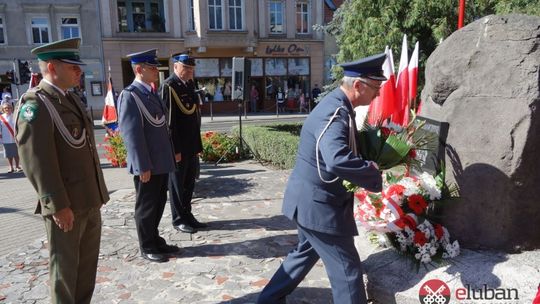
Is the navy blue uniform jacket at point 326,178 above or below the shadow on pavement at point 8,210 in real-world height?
above

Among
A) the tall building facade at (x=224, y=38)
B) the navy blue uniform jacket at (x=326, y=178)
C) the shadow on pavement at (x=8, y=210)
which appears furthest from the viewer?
the tall building facade at (x=224, y=38)

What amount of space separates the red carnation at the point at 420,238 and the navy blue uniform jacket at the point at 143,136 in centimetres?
233

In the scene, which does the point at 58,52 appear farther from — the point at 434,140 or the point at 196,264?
the point at 434,140

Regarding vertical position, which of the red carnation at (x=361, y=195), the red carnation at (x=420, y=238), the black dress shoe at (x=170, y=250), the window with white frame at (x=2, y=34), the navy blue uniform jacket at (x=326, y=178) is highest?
the window with white frame at (x=2, y=34)

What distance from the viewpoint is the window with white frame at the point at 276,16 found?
92.7 ft

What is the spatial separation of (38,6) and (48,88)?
1035 inches

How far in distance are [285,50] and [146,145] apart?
25442mm

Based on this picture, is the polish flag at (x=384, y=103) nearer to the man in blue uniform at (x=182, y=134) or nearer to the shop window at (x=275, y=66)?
the man in blue uniform at (x=182, y=134)

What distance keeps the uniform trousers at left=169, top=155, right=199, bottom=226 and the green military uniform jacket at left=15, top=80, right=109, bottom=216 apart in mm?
1806

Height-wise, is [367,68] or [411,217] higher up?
[367,68]

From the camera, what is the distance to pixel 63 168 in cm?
298

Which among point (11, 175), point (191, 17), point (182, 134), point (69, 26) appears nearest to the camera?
point (182, 134)

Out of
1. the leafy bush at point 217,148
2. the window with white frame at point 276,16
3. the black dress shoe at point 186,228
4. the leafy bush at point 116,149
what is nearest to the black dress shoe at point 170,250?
the black dress shoe at point 186,228

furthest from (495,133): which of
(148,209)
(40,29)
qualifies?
(40,29)
